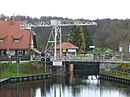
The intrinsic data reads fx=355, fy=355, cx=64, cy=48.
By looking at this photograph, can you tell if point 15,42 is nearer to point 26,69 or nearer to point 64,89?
point 26,69

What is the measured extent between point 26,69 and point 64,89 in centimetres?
1275

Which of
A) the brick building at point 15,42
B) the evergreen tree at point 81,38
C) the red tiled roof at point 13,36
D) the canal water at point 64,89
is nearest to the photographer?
the canal water at point 64,89

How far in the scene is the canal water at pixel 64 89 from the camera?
4181 cm

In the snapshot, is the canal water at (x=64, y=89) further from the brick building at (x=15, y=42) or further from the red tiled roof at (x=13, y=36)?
the red tiled roof at (x=13, y=36)

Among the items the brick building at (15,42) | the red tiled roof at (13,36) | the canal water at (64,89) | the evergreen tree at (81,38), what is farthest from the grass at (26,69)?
the evergreen tree at (81,38)

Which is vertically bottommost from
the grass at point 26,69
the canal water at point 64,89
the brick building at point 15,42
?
the canal water at point 64,89

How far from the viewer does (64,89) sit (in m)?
46.2

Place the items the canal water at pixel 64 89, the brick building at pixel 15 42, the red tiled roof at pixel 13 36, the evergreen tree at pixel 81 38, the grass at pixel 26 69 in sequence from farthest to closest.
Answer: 1. the evergreen tree at pixel 81 38
2. the red tiled roof at pixel 13 36
3. the brick building at pixel 15 42
4. the grass at pixel 26 69
5. the canal water at pixel 64 89

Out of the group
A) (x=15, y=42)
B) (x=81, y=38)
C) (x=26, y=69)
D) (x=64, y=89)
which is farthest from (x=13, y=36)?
(x=81, y=38)

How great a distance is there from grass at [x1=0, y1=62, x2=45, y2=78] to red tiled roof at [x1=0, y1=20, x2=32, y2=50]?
513 centimetres

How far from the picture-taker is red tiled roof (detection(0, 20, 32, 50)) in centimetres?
6309

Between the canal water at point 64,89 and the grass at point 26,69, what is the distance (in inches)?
142

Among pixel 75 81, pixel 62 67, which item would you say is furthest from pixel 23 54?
pixel 75 81

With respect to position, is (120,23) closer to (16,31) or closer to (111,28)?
(111,28)
